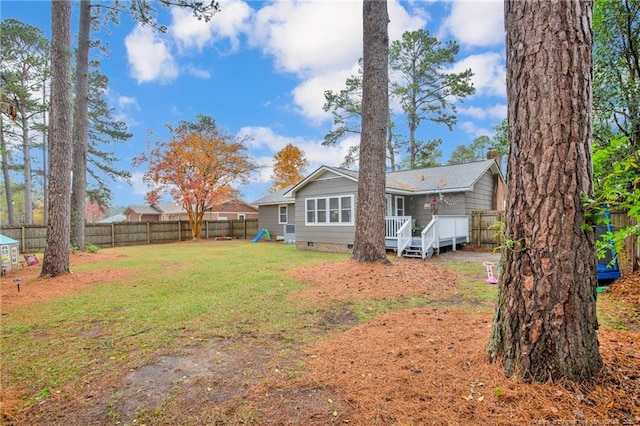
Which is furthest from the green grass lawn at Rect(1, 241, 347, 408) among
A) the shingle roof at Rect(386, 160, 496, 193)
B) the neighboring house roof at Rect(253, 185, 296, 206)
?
the neighboring house roof at Rect(253, 185, 296, 206)

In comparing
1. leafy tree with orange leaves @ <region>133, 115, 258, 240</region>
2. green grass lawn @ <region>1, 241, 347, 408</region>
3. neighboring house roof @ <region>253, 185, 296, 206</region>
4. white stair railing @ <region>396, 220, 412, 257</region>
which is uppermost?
leafy tree with orange leaves @ <region>133, 115, 258, 240</region>

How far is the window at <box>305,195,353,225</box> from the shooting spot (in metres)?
12.5

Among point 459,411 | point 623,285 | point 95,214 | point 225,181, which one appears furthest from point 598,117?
point 95,214

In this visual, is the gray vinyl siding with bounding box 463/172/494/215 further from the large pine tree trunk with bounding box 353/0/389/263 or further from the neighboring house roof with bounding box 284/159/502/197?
the large pine tree trunk with bounding box 353/0/389/263

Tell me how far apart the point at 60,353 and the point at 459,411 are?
3637mm

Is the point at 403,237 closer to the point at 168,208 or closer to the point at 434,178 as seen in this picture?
the point at 434,178

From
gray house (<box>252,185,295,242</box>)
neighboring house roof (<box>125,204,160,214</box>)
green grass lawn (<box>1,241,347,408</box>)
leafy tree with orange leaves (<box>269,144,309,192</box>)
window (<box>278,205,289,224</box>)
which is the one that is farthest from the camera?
neighboring house roof (<box>125,204,160,214</box>)

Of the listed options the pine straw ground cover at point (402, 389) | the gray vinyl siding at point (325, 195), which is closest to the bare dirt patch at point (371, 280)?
the pine straw ground cover at point (402, 389)

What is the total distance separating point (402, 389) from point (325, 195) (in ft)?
37.3

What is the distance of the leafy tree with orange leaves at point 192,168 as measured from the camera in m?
19.3

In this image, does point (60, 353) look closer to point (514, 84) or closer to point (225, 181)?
point (514, 84)

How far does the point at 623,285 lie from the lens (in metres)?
5.05

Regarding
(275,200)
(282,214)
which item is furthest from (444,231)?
(275,200)

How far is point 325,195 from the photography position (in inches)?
527
